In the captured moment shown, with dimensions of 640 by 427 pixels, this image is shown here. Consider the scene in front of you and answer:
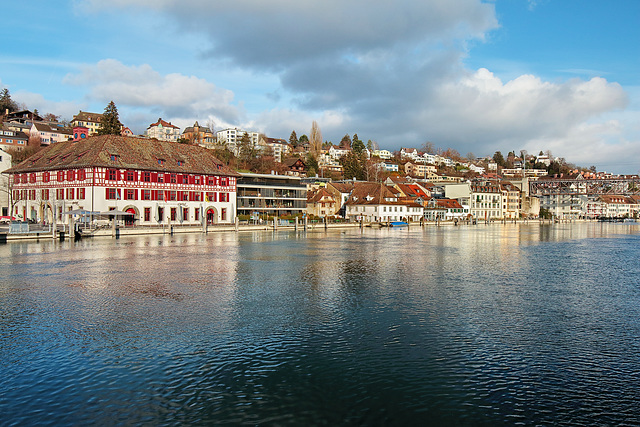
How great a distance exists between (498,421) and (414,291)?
46.6 feet

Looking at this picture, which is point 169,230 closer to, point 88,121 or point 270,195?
point 270,195

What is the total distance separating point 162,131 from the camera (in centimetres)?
17500

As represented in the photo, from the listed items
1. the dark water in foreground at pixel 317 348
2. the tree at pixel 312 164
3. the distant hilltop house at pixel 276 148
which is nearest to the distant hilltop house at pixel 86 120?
the distant hilltop house at pixel 276 148

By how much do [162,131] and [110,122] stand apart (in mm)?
85789

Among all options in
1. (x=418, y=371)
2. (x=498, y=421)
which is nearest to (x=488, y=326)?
(x=418, y=371)

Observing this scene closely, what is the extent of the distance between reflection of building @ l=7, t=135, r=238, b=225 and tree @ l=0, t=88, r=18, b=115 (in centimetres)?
7956

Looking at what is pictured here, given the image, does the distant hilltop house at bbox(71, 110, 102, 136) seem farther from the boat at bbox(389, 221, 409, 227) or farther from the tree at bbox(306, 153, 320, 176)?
the boat at bbox(389, 221, 409, 227)

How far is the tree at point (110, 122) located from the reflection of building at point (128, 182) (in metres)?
13.5

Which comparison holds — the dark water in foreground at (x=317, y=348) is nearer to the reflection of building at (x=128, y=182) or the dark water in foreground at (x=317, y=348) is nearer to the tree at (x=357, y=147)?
the reflection of building at (x=128, y=182)

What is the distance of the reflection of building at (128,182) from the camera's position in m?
67.5

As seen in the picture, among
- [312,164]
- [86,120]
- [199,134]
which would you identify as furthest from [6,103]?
[312,164]

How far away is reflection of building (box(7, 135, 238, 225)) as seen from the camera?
2657 inches

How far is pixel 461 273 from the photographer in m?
31.7

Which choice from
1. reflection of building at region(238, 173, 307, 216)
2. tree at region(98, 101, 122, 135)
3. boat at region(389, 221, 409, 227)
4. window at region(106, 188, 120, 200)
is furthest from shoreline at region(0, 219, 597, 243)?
tree at region(98, 101, 122, 135)
